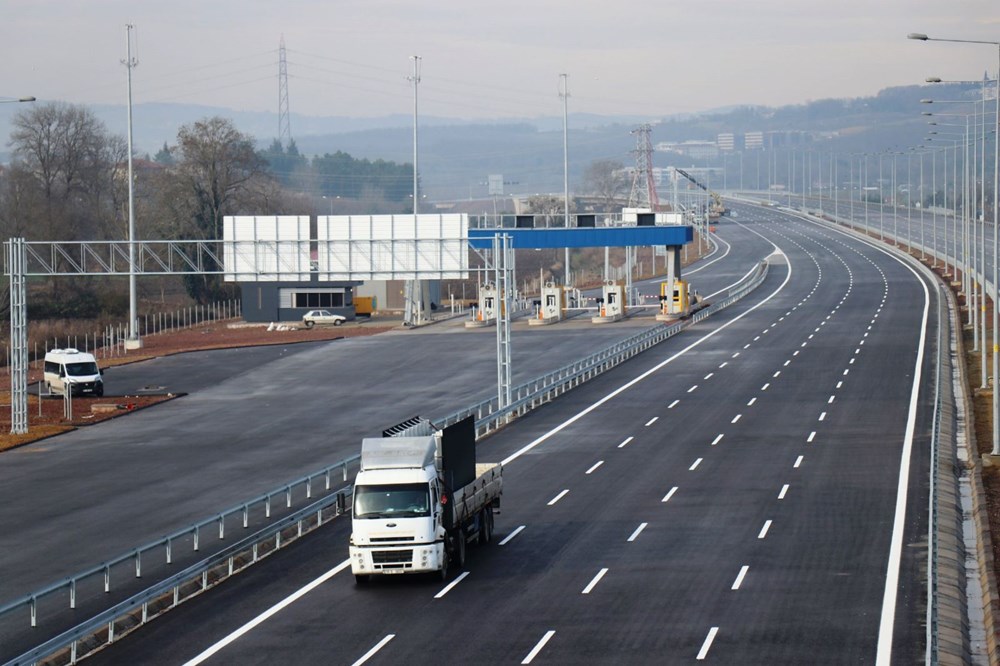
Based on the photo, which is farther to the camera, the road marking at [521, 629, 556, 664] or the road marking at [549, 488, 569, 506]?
the road marking at [549, 488, 569, 506]

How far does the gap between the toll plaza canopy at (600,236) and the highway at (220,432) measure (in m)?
5.32

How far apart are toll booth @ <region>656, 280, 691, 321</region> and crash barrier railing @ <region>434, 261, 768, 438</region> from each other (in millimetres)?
1154

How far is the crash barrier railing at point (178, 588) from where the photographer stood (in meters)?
23.0

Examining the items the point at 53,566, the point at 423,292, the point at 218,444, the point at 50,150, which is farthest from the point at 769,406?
the point at 50,150

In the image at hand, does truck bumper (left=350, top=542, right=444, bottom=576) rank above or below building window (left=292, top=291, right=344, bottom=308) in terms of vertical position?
below

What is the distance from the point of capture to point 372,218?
63.9 m

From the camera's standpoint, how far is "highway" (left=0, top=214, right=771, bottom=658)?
113 ft

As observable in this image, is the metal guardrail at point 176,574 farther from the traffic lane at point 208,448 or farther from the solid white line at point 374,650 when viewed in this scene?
the solid white line at point 374,650

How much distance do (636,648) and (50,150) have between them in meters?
131

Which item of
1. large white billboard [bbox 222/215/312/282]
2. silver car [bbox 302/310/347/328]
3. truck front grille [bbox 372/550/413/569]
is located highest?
large white billboard [bbox 222/215/312/282]

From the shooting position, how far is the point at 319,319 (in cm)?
10238

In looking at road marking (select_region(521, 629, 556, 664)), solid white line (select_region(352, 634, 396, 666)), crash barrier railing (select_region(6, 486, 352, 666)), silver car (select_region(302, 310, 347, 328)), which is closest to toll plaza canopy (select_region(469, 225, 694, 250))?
silver car (select_region(302, 310, 347, 328))

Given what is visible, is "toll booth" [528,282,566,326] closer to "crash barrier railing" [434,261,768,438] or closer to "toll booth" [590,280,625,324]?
"toll booth" [590,280,625,324]

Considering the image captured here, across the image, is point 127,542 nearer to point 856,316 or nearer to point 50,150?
point 856,316
